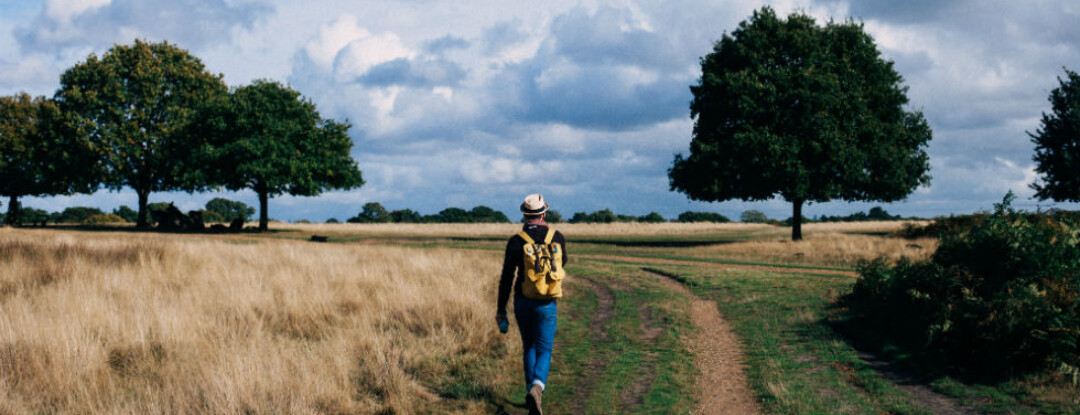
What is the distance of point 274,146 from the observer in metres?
47.8

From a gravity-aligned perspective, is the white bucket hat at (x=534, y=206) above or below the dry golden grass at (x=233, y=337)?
above

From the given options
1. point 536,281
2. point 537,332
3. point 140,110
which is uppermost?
point 140,110

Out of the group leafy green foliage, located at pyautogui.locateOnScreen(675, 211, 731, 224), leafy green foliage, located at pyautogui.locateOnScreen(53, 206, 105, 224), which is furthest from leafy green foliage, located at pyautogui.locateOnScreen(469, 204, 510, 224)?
leafy green foliage, located at pyautogui.locateOnScreen(53, 206, 105, 224)

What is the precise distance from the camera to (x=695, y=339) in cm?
1199

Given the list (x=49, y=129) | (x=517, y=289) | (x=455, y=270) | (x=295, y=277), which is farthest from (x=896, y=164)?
(x=49, y=129)

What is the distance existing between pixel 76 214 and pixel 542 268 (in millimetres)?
99682

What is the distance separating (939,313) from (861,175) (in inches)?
1119

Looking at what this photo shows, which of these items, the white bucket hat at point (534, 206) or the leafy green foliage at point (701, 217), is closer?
the white bucket hat at point (534, 206)

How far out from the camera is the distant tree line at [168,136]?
1916 inches

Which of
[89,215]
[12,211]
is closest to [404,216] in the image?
[89,215]

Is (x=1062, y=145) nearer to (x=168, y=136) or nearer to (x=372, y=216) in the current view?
(x=168, y=136)

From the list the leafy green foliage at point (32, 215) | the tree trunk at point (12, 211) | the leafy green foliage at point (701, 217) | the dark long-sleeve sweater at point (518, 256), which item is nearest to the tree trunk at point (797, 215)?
the dark long-sleeve sweater at point (518, 256)

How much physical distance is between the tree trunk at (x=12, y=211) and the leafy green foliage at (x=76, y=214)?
23672 millimetres

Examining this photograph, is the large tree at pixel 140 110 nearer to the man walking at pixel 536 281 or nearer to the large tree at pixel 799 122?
the large tree at pixel 799 122
